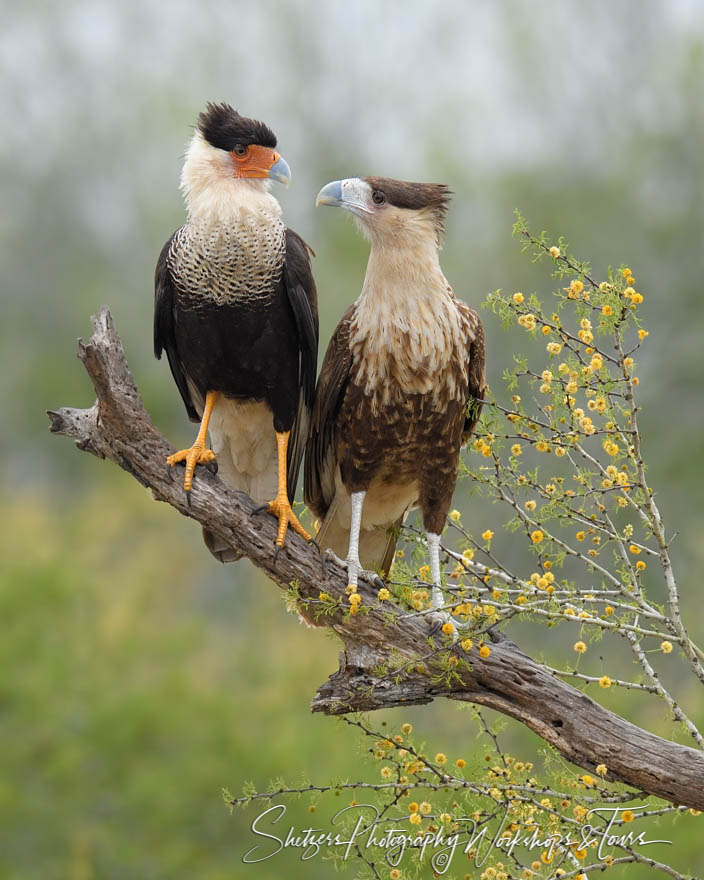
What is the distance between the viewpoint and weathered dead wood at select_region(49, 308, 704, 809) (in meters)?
3.51

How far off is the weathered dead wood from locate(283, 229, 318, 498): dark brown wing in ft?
2.30

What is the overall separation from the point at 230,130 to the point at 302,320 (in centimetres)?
73

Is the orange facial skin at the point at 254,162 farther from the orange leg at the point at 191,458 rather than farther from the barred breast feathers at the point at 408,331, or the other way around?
the orange leg at the point at 191,458

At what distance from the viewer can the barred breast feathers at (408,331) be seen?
159 inches

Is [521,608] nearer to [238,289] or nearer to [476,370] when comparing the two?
[476,370]

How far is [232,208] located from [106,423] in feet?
3.16

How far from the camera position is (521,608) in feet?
10.4

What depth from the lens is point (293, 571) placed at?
12.9 feet

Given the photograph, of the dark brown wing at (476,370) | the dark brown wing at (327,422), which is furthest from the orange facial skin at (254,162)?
the dark brown wing at (476,370)

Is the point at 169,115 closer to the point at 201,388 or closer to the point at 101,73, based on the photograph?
the point at 101,73

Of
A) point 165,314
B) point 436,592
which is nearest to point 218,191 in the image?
point 165,314

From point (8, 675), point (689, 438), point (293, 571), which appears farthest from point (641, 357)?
point (293, 571)

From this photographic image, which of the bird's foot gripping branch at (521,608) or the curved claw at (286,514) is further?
the curved claw at (286,514)

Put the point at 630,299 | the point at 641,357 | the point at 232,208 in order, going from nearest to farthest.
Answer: the point at 630,299 → the point at 232,208 → the point at 641,357
